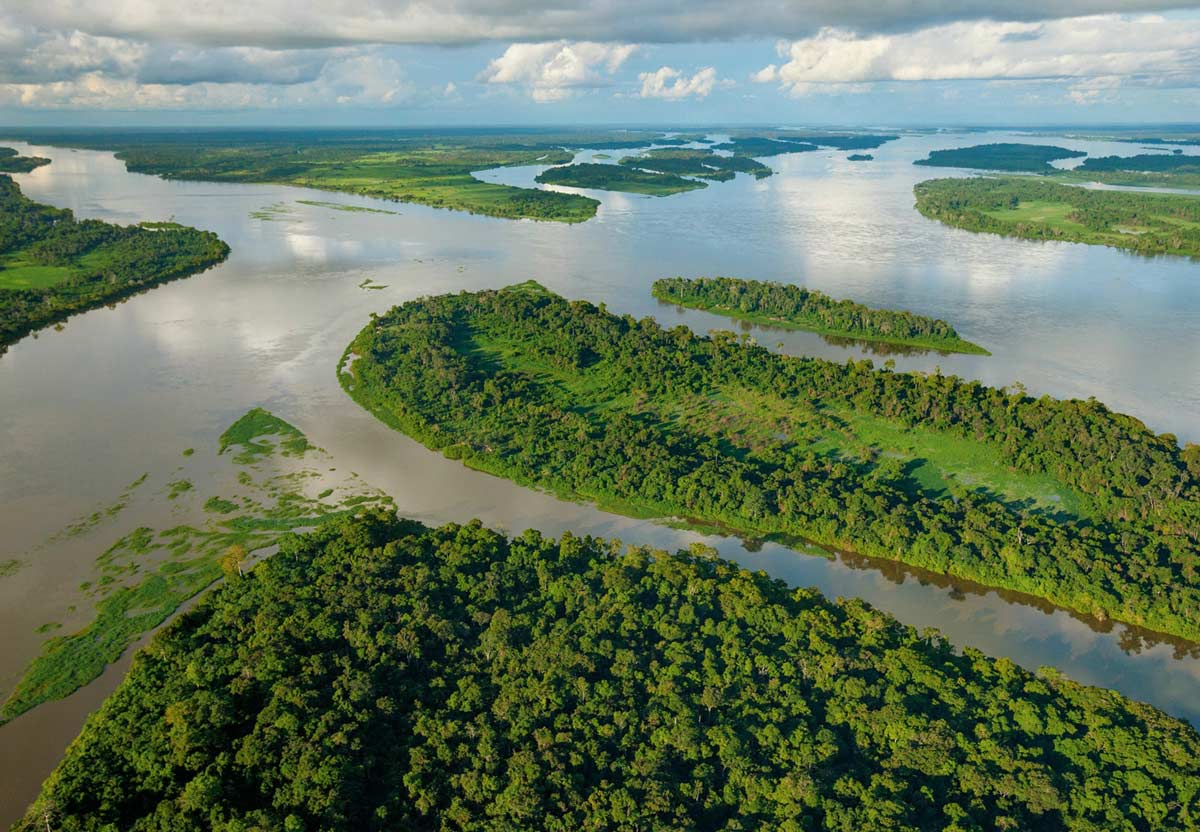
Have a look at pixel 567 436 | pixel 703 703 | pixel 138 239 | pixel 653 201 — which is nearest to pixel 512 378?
pixel 567 436

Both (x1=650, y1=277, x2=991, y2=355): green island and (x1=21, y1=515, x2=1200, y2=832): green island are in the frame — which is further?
(x1=650, y1=277, x2=991, y2=355): green island

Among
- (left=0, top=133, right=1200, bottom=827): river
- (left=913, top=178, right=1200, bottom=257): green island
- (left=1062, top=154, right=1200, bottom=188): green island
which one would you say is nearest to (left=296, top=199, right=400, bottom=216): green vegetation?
(left=0, top=133, right=1200, bottom=827): river

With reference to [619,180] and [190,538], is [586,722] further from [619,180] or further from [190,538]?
[619,180]

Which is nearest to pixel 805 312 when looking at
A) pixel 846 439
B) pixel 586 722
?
pixel 846 439

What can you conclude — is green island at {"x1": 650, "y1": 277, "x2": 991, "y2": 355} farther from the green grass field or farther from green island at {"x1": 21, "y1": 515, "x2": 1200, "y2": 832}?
green island at {"x1": 21, "y1": 515, "x2": 1200, "y2": 832}

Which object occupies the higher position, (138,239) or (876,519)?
(138,239)

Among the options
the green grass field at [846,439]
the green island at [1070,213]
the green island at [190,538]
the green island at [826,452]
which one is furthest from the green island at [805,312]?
the green island at [1070,213]

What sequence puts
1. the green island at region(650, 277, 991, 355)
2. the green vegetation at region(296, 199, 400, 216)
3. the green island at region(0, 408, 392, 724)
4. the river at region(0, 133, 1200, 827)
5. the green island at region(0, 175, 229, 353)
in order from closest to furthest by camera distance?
the green island at region(0, 408, 392, 724) < the river at region(0, 133, 1200, 827) < the green island at region(650, 277, 991, 355) < the green island at region(0, 175, 229, 353) < the green vegetation at region(296, 199, 400, 216)

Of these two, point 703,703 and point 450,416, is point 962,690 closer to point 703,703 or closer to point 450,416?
point 703,703
